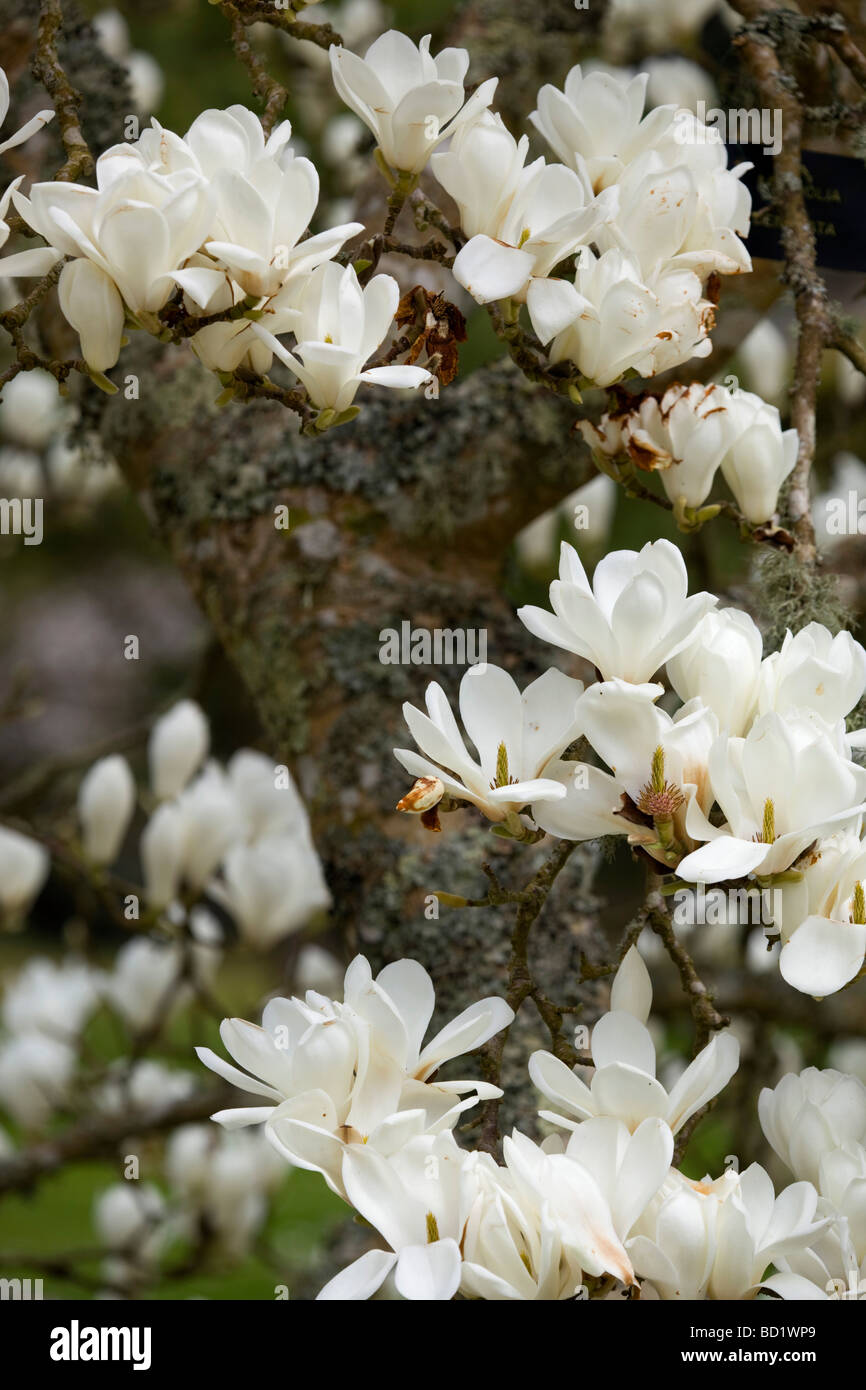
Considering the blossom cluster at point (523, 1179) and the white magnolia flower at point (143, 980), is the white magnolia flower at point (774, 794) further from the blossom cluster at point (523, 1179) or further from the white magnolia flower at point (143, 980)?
the white magnolia flower at point (143, 980)

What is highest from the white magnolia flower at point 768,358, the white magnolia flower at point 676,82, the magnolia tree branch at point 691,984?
the white magnolia flower at point 676,82

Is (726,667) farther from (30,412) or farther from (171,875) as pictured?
(30,412)

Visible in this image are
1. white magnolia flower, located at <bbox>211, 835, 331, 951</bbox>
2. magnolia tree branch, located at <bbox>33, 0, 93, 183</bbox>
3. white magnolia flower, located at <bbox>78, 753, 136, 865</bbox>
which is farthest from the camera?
white magnolia flower, located at <bbox>211, 835, 331, 951</bbox>

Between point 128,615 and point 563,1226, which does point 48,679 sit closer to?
point 128,615

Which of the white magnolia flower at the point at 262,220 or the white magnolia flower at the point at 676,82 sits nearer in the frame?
the white magnolia flower at the point at 262,220

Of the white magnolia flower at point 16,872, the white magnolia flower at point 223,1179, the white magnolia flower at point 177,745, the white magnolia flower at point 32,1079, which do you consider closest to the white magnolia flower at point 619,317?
the white magnolia flower at point 177,745

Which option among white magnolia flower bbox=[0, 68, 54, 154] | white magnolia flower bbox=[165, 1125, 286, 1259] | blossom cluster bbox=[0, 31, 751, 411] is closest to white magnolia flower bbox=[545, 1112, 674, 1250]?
blossom cluster bbox=[0, 31, 751, 411]

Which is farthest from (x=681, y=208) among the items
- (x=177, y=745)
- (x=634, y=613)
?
(x=177, y=745)

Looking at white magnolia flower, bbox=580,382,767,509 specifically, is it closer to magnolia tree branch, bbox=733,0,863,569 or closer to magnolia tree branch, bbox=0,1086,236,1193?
magnolia tree branch, bbox=733,0,863,569
